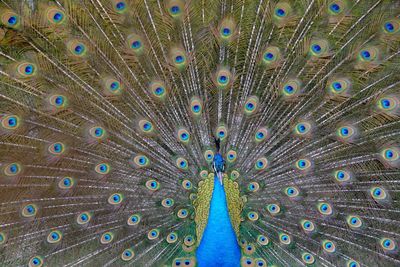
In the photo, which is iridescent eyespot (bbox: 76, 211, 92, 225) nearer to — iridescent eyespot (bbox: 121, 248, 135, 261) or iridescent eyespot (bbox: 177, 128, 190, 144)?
iridescent eyespot (bbox: 121, 248, 135, 261)

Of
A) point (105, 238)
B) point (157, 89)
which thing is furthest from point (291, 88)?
point (105, 238)

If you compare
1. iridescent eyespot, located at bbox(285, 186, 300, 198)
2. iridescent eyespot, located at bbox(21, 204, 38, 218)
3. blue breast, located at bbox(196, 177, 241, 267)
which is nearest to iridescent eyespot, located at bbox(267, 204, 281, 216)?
iridescent eyespot, located at bbox(285, 186, 300, 198)

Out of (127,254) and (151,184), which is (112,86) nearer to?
(151,184)

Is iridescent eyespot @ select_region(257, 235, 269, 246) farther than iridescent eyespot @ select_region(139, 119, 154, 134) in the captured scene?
Yes

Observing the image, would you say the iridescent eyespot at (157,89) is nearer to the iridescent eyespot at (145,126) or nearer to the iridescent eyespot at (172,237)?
the iridescent eyespot at (145,126)

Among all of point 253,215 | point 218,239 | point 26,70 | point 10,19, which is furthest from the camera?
point 253,215

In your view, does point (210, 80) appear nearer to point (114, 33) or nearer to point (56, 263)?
point (114, 33)

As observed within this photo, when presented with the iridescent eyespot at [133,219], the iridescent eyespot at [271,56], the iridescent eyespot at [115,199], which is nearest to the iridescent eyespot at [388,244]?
the iridescent eyespot at [271,56]
